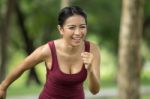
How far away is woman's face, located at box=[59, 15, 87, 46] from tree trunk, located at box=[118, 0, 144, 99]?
17.5 ft

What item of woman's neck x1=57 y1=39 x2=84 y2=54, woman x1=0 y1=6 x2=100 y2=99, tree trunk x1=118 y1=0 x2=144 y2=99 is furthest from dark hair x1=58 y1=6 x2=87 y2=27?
tree trunk x1=118 y1=0 x2=144 y2=99

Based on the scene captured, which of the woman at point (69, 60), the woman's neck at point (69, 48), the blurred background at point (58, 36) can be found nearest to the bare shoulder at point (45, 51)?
the woman at point (69, 60)

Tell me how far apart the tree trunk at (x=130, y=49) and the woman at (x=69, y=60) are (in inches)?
204

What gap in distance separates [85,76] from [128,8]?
548 cm

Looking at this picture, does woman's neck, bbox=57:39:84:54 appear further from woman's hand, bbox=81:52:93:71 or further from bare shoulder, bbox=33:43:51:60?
woman's hand, bbox=81:52:93:71

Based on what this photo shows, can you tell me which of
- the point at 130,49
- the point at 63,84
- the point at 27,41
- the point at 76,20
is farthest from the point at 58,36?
the point at 76,20

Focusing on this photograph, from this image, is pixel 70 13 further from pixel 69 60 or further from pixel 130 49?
pixel 130 49

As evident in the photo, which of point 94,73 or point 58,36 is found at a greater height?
point 94,73

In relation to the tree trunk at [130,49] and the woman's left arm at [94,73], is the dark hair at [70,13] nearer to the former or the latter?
the woman's left arm at [94,73]

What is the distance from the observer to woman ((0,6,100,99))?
5.27 metres

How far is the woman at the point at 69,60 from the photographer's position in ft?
17.3

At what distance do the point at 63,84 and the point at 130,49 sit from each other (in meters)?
5.62

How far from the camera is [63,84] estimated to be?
5.41 m

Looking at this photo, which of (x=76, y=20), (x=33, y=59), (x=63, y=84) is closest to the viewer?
(x=76, y=20)
